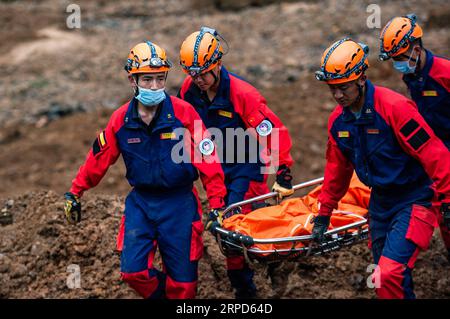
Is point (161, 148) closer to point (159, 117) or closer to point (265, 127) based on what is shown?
point (159, 117)

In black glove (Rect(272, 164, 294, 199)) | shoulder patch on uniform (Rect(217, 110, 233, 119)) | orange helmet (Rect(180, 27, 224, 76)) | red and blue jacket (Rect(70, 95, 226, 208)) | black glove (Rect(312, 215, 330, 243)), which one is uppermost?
orange helmet (Rect(180, 27, 224, 76))

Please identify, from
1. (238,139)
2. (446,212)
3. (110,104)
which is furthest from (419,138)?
(110,104)

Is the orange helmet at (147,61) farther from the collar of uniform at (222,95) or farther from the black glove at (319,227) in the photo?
the black glove at (319,227)

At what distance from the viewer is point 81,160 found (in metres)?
14.2

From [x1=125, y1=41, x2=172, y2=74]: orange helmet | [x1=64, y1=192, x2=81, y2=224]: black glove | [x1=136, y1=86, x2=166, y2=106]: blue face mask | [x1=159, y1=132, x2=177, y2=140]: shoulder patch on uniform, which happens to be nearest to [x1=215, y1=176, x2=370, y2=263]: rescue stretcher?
[x1=159, y1=132, x2=177, y2=140]: shoulder patch on uniform

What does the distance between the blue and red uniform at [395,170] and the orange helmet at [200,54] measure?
1.40m

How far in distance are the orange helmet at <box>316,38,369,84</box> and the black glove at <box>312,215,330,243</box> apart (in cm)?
120

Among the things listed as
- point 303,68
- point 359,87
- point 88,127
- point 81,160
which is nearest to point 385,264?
point 359,87

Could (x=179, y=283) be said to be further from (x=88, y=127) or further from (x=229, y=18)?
(x=229, y=18)


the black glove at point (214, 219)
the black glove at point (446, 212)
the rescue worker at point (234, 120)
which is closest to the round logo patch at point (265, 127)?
the rescue worker at point (234, 120)

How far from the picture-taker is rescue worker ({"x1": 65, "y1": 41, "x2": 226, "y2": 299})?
638cm

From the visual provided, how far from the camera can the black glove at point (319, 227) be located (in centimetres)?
634

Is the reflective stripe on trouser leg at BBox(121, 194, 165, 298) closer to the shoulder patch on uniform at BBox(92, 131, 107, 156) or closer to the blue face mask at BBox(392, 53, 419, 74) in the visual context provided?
the shoulder patch on uniform at BBox(92, 131, 107, 156)

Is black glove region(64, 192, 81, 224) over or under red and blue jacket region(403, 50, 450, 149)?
under
